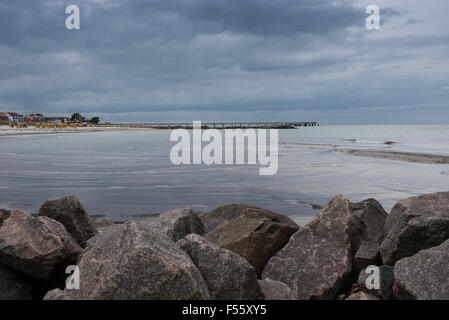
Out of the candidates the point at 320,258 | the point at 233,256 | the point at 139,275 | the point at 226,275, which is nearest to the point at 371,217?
the point at 320,258

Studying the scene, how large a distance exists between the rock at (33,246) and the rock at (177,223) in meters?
1.46

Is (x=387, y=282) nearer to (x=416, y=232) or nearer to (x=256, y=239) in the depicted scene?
(x=416, y=232)

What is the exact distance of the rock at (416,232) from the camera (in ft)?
18.1

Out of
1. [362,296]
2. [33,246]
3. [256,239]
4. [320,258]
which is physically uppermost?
[33,246]

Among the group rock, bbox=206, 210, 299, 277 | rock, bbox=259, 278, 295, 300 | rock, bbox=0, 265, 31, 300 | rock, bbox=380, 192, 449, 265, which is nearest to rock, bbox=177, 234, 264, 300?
rock, bbox=259, 278, 295, 300

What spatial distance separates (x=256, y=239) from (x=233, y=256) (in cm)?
153

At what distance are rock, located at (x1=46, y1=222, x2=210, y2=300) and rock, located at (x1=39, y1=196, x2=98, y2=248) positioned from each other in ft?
→ 9.81

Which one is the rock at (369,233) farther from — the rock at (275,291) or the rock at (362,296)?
the rock at (275,291)

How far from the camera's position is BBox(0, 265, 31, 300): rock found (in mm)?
5223

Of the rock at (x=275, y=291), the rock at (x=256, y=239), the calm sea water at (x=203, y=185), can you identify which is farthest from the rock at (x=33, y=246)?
the calm sea water at (x=203, y=185)

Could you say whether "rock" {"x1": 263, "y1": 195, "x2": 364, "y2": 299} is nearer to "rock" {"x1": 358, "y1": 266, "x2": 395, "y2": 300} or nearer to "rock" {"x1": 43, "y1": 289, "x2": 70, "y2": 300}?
"rock" {"x1": 358, "y1": 266, "x2": 395, "y2": 300}

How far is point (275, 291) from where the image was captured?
4691mm
